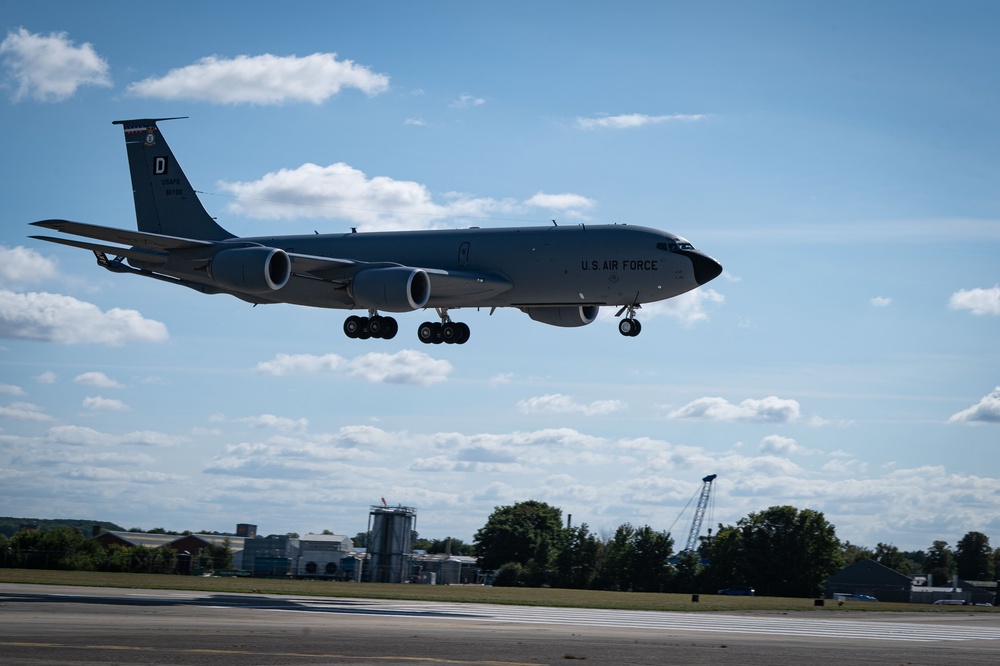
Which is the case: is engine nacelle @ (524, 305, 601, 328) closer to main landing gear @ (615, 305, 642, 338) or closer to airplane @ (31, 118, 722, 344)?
airplane @ (31, 118, 722, 344)

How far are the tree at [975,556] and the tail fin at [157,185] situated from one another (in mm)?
137692

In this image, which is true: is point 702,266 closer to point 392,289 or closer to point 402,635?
point 392,289

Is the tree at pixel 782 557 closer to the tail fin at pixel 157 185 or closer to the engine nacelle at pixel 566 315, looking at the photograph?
the engine nacelle at pixel 566 315

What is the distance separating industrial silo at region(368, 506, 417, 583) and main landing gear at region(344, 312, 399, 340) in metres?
27.9

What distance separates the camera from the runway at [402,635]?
16922 mm

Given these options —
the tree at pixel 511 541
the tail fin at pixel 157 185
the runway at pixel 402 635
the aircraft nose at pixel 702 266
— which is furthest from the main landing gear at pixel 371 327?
the tree at pixel 511 541

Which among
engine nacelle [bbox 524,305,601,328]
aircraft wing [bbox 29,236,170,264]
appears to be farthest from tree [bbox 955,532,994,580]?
aircraft wing [bbox 29,236,170,264]

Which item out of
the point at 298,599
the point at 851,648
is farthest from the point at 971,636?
the point at 298,599

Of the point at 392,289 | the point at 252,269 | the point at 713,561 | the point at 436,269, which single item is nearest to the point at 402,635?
the point at 392,289

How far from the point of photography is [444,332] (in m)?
51.3

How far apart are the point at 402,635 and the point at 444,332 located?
30322 mm

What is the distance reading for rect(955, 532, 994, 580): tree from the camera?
158125mm

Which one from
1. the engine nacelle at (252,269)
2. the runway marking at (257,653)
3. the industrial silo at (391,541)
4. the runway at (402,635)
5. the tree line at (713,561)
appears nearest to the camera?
the runway marking at (257,653)

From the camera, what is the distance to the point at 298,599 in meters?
35.6
